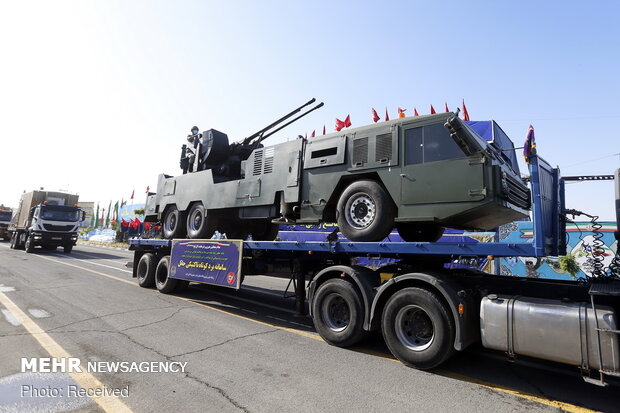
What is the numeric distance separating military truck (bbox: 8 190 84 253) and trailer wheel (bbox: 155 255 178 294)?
16.5m

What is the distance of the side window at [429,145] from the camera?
188 inches

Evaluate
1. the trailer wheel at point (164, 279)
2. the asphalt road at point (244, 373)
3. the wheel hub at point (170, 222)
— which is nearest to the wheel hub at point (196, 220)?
the wheel hub at point (170, 222)

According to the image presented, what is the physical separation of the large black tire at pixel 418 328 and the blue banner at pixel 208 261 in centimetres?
335

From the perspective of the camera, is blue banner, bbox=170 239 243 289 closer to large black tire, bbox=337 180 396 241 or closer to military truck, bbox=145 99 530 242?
military truck, bbox=145 99 530 242

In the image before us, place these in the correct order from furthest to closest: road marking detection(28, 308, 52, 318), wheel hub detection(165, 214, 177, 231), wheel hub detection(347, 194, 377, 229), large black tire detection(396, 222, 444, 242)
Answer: wheel hub detection(165, 214, 177, 231), large black tire detection(396, 222, 444, 242), road marking detection(28, 308, 52, 318), wheel hub detection(347, 194, 377, 229)

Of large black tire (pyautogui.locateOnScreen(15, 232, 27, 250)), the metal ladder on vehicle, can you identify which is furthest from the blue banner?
large black tire (pyautogui.locateOnScreen(15, 232, 27, 250))

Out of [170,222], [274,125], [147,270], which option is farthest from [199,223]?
[274,125]

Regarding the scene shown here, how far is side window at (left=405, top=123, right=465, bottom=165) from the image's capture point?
4773 millimetres

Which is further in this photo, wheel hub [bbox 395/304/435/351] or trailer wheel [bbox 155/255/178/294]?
trailer wheel [bbox 155/255/178/294]

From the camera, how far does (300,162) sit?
668 centimetres

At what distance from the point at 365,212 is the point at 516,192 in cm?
236

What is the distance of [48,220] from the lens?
21.1m

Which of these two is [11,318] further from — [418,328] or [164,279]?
[418,328]

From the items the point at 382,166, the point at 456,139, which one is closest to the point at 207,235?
the point at 382,166
